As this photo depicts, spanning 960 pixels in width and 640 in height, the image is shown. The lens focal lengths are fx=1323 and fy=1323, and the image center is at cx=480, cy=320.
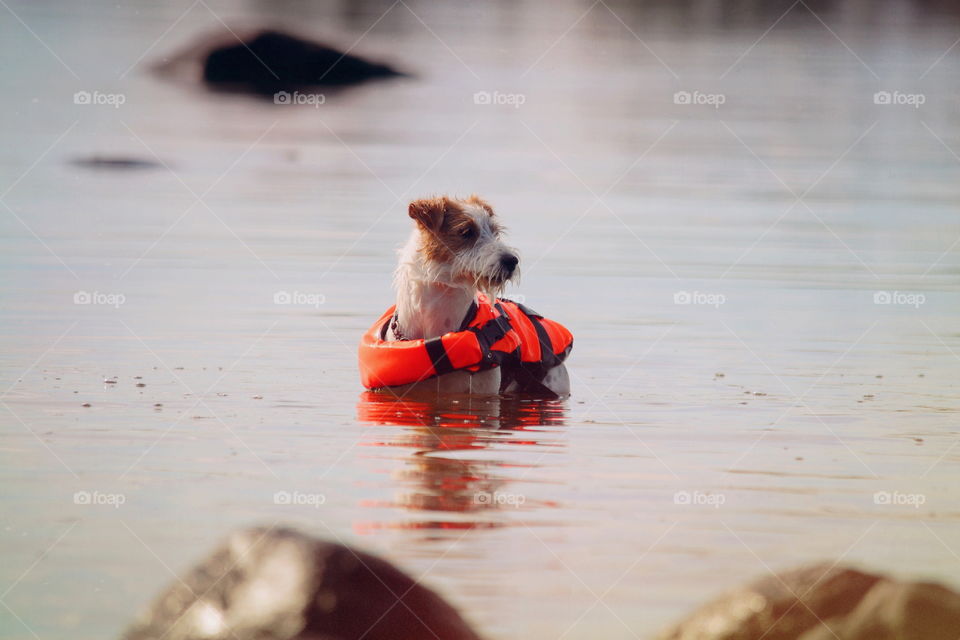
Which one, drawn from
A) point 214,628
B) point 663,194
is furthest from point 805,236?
point 214,628

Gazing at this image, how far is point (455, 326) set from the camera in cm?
923

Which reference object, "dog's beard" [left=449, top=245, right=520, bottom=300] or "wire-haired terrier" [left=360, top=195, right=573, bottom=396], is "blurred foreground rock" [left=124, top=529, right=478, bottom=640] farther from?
"dog's beard" [left=449, top=245, right=520, bottom=300]

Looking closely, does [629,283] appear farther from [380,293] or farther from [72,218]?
[72,218]

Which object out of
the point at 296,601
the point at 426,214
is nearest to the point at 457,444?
the point at 426,214

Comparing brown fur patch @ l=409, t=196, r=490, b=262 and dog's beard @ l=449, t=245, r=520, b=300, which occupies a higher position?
brown fur patch @ l=409, t=196, r=490, b=262

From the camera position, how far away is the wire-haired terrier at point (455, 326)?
29.2 feet

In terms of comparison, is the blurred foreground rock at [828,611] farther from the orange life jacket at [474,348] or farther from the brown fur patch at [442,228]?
the brown fur patch at [442,228]

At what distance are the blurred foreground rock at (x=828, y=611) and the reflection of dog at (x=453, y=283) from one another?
182 inches

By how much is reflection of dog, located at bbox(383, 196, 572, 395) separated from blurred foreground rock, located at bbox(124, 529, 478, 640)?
14.5ft

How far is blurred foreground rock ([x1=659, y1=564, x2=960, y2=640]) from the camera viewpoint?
416 cm

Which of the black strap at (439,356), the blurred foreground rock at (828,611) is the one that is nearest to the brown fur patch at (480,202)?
the black strap at (439,356)

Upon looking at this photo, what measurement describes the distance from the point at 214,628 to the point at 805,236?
15039 millimetres

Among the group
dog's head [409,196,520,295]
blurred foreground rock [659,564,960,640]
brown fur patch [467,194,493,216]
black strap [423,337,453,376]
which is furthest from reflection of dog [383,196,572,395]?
blurred foreground rock [659,564,960,640]

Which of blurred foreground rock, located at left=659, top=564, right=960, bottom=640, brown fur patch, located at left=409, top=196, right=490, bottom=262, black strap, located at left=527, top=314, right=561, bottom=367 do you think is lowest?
blurred foreground rock, located at left=659, top=564, right=960, bottom=640
